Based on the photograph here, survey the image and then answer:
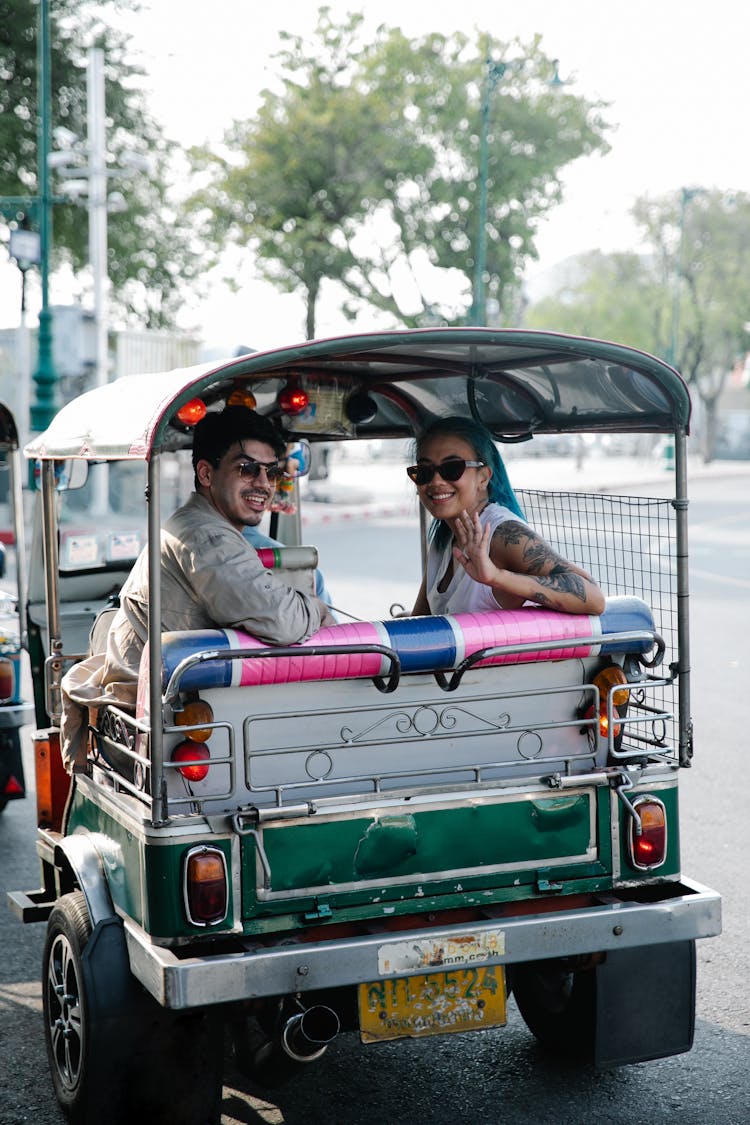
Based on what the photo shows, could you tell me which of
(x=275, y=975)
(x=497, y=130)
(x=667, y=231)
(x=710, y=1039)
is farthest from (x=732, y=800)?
(x=667, y=231)

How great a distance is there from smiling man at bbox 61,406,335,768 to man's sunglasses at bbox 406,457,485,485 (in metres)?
0.45

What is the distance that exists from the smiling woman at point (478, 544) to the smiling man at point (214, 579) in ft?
1.54

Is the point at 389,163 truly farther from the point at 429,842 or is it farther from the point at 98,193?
the point at 429,842

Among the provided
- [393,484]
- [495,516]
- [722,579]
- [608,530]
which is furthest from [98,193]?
[495,516]

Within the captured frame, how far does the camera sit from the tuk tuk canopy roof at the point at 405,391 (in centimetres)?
331

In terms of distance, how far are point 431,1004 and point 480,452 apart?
67.9 inches

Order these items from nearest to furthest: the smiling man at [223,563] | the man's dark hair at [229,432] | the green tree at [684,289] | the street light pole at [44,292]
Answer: the smiling man at [223,563]
the man's dark hair at [229,432]
the street light pole at [44,292]
the green tree at [684,289]

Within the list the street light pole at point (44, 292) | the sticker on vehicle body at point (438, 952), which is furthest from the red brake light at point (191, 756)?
the street light pole at point (44, 292)

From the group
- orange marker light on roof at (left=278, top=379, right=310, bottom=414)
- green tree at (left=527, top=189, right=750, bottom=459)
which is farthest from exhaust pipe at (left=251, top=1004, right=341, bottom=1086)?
green tree at (left=527, top=189, right=750, bottom=459)

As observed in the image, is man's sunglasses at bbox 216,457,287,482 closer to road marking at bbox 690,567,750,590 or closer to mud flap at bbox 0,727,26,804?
mud flap at bbox 0,727,26,804

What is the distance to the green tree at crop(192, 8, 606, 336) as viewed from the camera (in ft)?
106

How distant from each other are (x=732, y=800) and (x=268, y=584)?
4163 millimetres

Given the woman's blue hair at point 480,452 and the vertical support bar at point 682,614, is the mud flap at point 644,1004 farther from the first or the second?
the woman's blue hair at point 480,452

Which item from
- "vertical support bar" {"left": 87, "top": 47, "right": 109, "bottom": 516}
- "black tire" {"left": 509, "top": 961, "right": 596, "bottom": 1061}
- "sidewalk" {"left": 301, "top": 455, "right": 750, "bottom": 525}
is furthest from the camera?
"sidewalk" {"left": 301, "top": 455, "right": 750, "bottom": 525}
